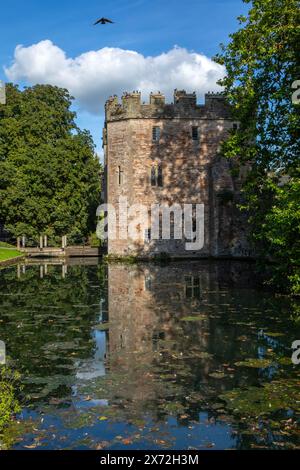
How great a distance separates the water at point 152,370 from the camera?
7.16 m

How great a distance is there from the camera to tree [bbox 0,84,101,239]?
4678 centimetres

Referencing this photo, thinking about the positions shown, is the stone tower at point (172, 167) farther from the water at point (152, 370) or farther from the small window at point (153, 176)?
the water at point (152, 370)

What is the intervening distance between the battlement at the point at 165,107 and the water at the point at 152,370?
23781 millimetres

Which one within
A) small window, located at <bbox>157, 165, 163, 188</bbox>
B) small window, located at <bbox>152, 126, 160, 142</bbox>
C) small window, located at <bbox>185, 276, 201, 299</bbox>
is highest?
small window, located at <bbox>152, 126, 160, 142</bbox>

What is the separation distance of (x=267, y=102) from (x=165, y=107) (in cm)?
2114

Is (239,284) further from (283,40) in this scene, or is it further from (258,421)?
(258,421)

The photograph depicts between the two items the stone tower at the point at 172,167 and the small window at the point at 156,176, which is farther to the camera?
the small window at the point at 156,176

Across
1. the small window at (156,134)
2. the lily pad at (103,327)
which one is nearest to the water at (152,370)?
the lily pad at (103,327)

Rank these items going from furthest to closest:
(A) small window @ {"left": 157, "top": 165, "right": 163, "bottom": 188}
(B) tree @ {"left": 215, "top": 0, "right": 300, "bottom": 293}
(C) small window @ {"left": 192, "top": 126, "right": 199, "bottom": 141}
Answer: (C) small window @ {"left": 192, "top": 126, "right": 199, "bottom": 141}
(A) small window @ {"left": 157, "top": 165, "right": 163, "bottom": 188}
(B) tree @ {"left": 215, "top": 0, "right": 300, "bottom": 293}

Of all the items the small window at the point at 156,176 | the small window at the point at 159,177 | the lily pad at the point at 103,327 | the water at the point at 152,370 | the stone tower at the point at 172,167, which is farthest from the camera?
the small window at the point at 159,177

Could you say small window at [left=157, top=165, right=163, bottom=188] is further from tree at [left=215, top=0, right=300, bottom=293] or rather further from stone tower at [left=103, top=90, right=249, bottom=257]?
tree at [left=215, top=0, right=300, bottom=293]

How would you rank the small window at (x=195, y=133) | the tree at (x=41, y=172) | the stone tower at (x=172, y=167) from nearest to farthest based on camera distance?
the stone tower at (x=172, y=167)
the small window at (x=195, y=133)
the tree at (x=41, y=172)

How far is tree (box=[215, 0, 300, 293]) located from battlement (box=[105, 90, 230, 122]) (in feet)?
63.0

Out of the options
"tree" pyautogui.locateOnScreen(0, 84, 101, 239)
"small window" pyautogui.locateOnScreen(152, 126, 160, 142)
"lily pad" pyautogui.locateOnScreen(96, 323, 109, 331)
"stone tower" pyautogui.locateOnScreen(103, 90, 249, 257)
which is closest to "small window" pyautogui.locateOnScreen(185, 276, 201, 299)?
"lily pad" pyautogui.locateOnScreen(96, 323, 109, 331)
